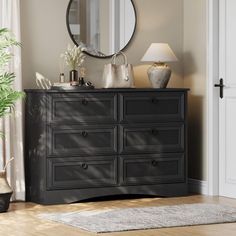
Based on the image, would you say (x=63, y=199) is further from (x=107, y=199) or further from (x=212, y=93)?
(x=212, y=93)

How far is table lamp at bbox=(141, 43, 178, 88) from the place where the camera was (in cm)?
698

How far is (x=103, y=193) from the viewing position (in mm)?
6648

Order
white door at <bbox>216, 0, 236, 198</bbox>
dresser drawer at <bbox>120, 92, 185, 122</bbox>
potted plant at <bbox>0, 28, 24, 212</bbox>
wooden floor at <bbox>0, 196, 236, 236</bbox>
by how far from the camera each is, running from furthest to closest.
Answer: white door at <bbox>216, 0, 236, 198</bbox>, dresser drawer at <bbox>120, 92, 185, 122</bbox>, potted plant at <bbox>0, 28, 24, 212</bbox>, wooden floor at <bbox>0, 196, 236, 236</bbox>

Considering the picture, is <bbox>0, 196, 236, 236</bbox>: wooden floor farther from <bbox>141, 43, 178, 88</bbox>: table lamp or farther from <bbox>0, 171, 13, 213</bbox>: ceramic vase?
<bbox>141, 43, 178, 88</bbox>: table lamp

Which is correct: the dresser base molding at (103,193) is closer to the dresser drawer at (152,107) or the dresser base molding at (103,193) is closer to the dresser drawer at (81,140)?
the dresser drawer at (81,140)

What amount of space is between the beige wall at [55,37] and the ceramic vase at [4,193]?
3.17 feet

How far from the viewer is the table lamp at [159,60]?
698 centimetres

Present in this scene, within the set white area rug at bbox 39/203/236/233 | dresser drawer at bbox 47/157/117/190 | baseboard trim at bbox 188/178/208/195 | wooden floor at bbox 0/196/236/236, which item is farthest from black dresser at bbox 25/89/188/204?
white area rug at bbox 39/203/236/233

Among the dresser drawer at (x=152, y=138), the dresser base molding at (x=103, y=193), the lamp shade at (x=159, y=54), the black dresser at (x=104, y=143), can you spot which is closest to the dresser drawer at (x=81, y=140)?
the black dresser at (x=104, y=143)

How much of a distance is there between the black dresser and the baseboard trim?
0.78ft

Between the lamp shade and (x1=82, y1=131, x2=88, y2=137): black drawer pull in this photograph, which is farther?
the lamp shade

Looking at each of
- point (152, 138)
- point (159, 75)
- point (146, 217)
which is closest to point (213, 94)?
point (159, 75)

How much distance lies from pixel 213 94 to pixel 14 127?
6.01 feet

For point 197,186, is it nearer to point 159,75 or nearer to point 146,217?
point 159,75
